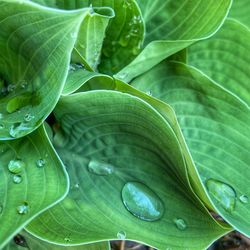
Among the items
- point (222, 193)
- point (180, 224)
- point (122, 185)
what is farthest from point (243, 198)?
point (122, 185)

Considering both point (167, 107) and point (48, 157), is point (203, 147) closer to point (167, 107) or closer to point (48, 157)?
point (167, 107)

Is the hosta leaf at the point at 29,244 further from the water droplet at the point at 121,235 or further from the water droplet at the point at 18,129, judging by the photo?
the water droplet at the point at 18,129

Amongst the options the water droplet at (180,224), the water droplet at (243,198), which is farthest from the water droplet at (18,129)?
the water droplet at (243,198)

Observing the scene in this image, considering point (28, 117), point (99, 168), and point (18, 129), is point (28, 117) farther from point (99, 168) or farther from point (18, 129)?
point (99, 168)

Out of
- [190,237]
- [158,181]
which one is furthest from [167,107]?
[190,237]

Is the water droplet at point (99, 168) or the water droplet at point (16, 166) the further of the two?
the water droplet at point (99, 168)

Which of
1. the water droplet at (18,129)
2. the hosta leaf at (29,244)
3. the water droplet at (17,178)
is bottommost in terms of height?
the hosta leaf at (29,244)

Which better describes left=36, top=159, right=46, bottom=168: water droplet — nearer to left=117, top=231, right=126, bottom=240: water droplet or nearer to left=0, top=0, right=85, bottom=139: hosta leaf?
left=0, top=0, right=85, bottom=139: hosta leaf

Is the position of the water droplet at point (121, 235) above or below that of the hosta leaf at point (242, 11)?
below
